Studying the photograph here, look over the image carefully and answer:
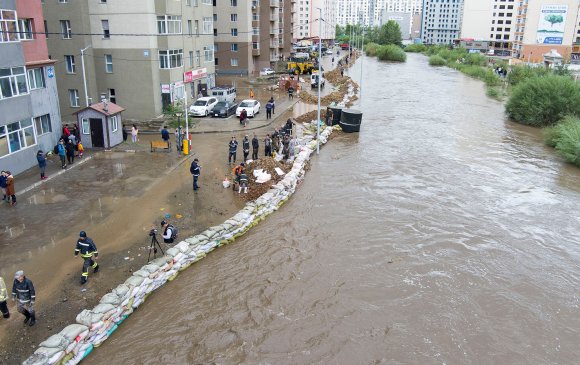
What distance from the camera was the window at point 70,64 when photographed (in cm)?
3234

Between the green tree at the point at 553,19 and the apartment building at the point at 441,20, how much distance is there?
92.6 metres

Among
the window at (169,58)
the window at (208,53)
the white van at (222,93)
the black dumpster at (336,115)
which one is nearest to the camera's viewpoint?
the window at (169,58)

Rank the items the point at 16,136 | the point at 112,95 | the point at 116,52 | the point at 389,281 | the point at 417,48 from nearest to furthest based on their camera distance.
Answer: the point at 389,281 → the point at 16,136 → the point at 116,52 → the point at 112,95 → the point at 417,48

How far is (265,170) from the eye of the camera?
71.1 ft

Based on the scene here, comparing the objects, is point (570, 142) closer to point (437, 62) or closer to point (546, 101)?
point (546, 101)

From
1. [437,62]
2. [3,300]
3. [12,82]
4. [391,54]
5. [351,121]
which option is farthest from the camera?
[391,54]

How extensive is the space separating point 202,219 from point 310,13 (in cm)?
13559

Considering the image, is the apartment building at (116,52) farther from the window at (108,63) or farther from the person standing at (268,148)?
the person standing at (268,148)

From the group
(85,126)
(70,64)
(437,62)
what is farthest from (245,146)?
(437,62)

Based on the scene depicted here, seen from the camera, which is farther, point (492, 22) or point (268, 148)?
point (492, 22)

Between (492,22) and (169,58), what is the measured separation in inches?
4866

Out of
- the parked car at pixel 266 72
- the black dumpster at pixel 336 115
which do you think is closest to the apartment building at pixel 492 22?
the parked car at pixel 266 72

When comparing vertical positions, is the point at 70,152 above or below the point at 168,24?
below

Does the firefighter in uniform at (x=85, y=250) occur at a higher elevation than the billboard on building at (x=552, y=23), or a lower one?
lower
